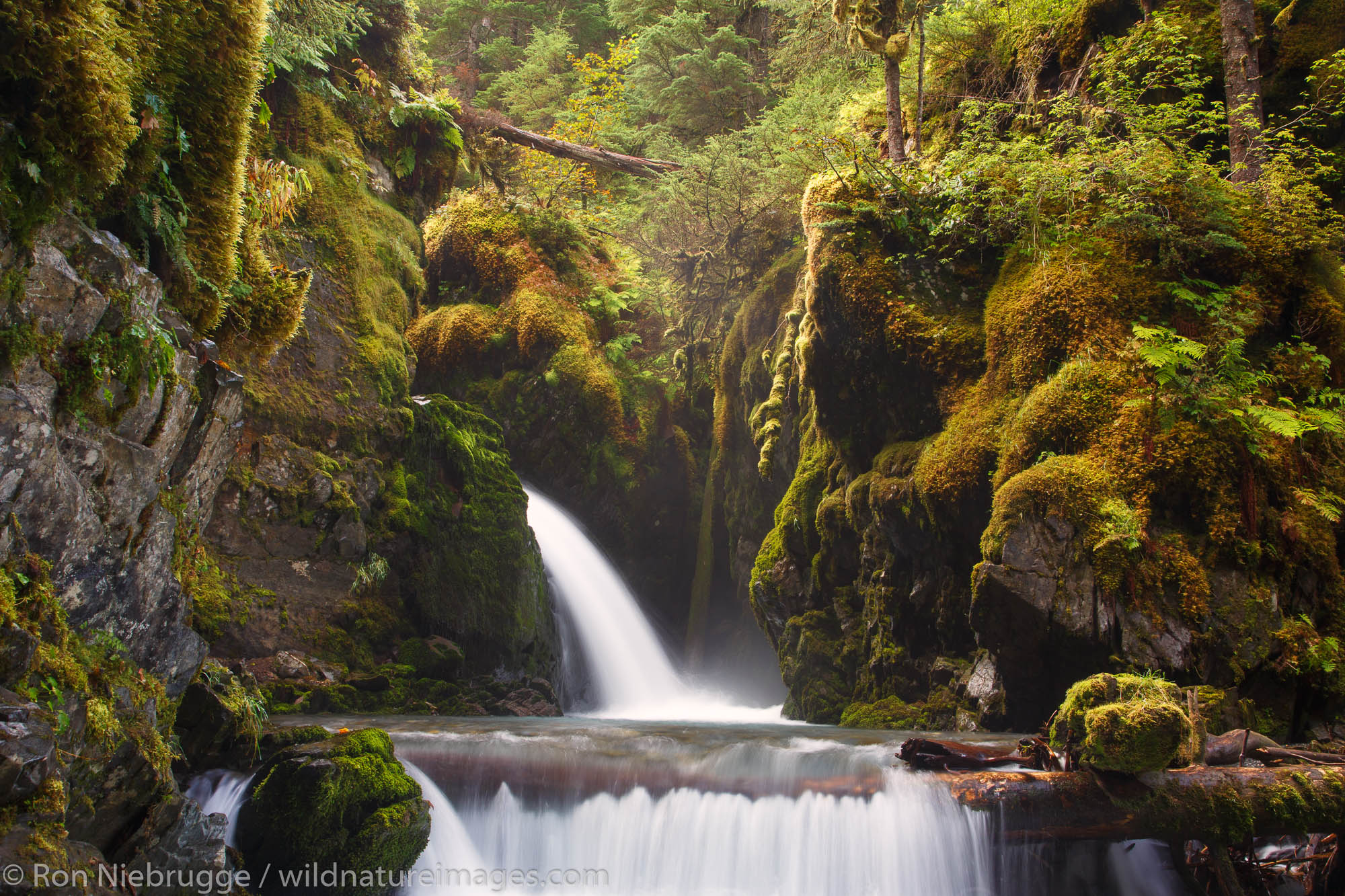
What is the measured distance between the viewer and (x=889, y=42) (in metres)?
9.66

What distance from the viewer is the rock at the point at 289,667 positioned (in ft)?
28.4

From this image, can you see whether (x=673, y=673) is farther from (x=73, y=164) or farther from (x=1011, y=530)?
(x=73, y=164)

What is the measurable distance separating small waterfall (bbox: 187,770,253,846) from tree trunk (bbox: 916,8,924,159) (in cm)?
968

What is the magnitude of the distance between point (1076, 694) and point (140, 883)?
17.0 ft

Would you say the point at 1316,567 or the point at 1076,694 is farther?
the point at 1316,567

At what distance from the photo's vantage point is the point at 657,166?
17.4 meters

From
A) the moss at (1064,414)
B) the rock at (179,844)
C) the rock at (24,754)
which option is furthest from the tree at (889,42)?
the rock at (24,754)

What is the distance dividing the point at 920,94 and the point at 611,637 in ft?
29.8

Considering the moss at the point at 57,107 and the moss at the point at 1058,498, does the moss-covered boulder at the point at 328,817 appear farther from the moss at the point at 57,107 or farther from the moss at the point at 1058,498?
the moss at the point at 1058,498

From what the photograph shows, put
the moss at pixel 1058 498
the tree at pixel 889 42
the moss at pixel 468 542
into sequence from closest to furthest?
the moss at pixel 1058 498 < the tree at pixel 889 42 < the moss at pixel 468 542

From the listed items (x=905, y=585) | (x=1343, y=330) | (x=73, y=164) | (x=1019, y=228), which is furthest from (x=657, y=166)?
(x=73, y=164)

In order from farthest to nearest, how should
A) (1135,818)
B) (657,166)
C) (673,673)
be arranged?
(657,166) → (673,673) → (1135,818)

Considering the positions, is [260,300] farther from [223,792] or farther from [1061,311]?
[1061,311]

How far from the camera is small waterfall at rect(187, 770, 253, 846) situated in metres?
4.95
